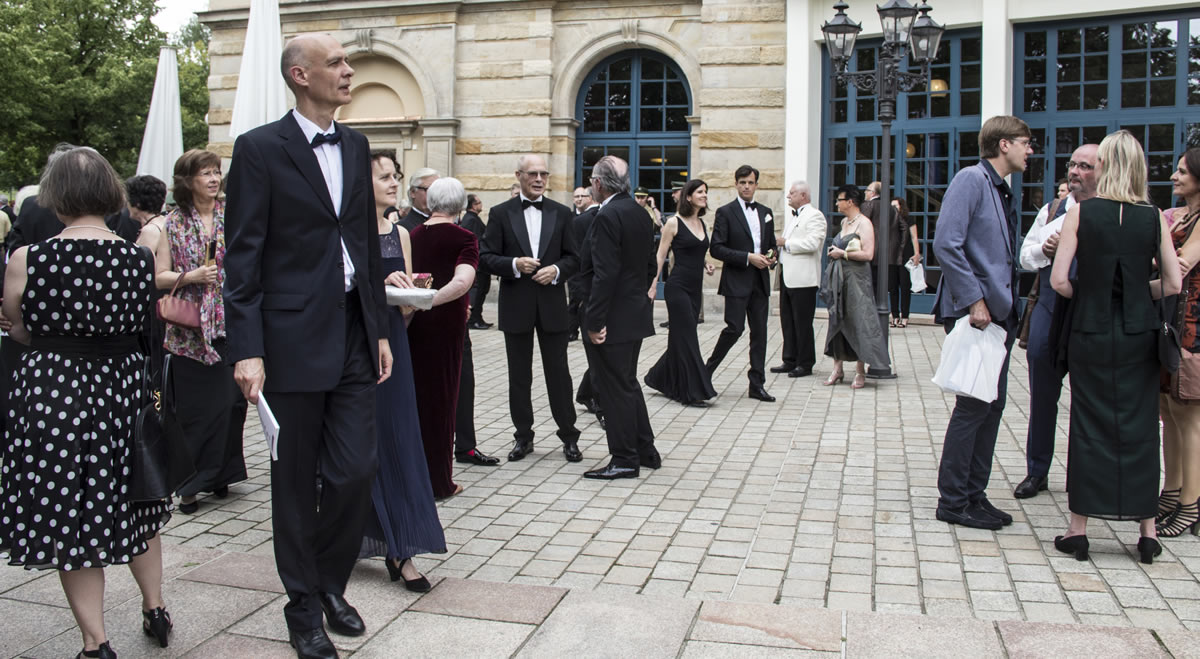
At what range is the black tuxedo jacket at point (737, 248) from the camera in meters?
9.77

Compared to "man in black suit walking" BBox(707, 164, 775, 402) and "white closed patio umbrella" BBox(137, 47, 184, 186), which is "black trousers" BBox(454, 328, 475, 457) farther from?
"white closed patio umbrella" BBox(137, 47, 184, 186)

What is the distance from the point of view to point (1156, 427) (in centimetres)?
495

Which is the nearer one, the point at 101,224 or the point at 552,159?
the point at 101,224

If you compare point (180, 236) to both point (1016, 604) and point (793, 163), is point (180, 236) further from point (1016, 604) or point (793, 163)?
point (793, 163)

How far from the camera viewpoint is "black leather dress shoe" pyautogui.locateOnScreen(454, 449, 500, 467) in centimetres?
692

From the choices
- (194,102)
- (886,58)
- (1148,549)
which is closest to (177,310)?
(1148,549)

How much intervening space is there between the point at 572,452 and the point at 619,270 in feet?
4.22

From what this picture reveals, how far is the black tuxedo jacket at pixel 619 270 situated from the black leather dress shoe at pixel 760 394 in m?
3.00

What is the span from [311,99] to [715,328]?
11911 mm

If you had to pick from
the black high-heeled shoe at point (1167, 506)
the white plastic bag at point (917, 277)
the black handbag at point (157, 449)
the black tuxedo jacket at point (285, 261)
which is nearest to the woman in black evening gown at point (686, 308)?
the black high-heeled shoe at point (1167, 506)

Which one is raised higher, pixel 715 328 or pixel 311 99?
pixel 311 99

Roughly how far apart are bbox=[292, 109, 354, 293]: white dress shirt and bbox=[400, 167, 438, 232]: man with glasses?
251 cm

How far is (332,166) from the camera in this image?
3861mm

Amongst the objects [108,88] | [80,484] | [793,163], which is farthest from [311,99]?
[108,88]
